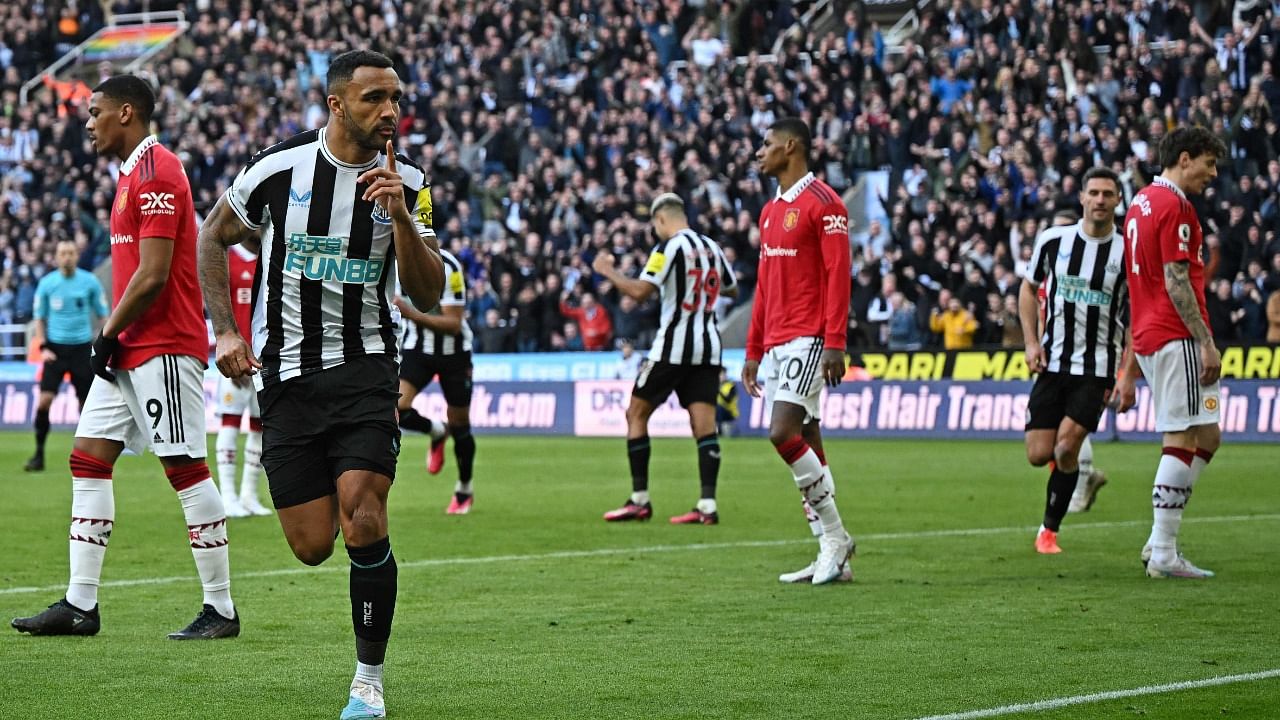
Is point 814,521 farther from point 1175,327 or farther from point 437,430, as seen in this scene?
point 437,430

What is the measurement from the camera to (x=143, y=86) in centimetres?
785

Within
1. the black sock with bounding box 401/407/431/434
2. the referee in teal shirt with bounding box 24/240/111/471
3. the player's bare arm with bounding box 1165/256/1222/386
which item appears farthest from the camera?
the referee in teal shirt with bounding box 24/240/111/471

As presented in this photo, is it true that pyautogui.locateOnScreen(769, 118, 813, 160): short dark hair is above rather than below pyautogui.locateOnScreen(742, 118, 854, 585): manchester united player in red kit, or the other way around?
above

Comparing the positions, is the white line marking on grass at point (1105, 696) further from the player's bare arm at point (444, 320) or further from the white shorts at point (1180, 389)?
the player's bare arm at point (444, 320)

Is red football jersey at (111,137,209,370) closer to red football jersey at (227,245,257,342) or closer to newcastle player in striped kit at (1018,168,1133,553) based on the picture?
newcastle player in striped kit at (1018,168,1133,553)

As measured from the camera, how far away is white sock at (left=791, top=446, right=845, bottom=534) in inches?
377

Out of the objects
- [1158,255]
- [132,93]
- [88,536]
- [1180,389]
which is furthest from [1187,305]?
[88,536]

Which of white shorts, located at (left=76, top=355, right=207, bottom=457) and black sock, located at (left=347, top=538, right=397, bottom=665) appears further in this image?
white shorts, located at (left=76, top=355, right=207, bottom=457)

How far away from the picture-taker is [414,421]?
1496cm

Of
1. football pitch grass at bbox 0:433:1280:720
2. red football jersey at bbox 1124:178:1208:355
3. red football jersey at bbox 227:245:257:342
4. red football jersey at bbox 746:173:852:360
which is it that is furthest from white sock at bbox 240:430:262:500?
red football jersey at bbox 1124:178:1208:355

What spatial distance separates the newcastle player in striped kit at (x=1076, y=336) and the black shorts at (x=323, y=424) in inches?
229

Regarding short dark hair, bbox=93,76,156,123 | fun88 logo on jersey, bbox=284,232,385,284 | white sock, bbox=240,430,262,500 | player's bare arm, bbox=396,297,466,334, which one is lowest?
white sock, bbox=240,430,262,500

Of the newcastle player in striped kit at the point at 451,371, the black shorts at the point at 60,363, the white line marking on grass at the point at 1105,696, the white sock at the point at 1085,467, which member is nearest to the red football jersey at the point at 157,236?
the white line marking on grass at the point at 1105,696

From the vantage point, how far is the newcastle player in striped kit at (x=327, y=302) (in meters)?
6.04
